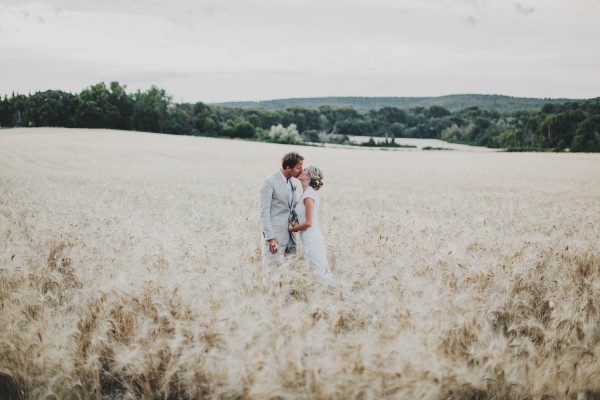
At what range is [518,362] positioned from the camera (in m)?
3.31

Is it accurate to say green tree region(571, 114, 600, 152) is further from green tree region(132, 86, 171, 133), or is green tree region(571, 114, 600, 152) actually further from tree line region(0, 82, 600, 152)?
green tree region(132, 86, 171, 133)

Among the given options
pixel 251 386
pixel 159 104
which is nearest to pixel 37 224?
pixel 251 386

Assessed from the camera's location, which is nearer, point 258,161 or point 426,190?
point 426,190

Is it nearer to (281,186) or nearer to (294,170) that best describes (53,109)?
(281,186)

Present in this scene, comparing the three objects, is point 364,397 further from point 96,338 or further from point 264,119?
point 264,119

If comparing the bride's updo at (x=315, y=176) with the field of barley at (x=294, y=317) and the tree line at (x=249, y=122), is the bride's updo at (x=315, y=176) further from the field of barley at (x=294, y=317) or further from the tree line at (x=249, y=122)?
the tree line at (x=249, y=122)

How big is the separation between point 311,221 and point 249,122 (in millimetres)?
83565

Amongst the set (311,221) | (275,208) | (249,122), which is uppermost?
(249,122)

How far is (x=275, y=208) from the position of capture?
605 centimetres

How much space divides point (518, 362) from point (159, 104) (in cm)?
8606

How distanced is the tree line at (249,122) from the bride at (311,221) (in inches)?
2870

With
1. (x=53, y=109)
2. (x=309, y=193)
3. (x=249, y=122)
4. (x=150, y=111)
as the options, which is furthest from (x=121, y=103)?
(x=309, y=193)

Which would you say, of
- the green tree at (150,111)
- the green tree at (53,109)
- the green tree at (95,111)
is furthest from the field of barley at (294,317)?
the green tree at (53,109)

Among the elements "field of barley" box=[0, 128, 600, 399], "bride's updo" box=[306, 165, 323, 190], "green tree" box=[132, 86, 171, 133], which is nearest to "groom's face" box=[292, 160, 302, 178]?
"bride's updo" box=[306, 165, 323, 190]
